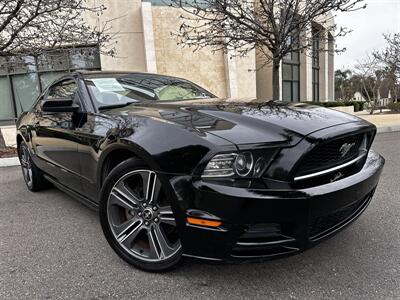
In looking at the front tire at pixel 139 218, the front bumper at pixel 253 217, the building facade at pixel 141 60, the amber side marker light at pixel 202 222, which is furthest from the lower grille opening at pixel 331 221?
the building facade at pixel 141 60

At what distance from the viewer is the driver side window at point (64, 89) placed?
11.4ft

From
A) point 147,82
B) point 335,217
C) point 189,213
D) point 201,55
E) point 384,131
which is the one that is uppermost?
point 201,55

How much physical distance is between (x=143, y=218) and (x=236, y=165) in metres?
0.86

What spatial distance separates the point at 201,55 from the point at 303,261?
592 inches

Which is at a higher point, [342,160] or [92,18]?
[92,18]

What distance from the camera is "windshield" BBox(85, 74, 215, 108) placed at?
3193mm

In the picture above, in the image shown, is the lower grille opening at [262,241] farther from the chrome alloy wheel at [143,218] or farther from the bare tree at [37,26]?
the bare tree at [37,26]

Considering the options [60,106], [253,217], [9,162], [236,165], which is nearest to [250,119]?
[236,165]

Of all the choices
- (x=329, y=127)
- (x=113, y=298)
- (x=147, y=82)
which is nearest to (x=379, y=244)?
(x=329, y=127)

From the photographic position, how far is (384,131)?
10.6m

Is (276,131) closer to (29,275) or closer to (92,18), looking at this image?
(29,275)

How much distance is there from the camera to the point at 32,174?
4.57 metres

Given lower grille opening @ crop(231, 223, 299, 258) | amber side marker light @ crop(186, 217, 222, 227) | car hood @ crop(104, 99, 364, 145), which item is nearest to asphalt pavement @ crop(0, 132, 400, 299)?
lower grille opening @ crop(231, 223, 299, 258)

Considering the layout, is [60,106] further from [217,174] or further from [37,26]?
[37,26]
